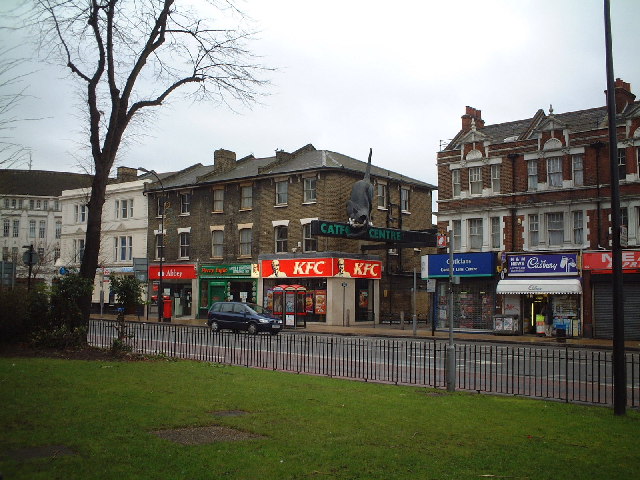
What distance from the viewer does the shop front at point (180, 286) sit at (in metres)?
51.4

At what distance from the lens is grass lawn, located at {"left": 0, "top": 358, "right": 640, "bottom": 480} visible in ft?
22.4

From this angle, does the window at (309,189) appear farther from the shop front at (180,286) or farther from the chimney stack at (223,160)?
the shop front at (180,286)

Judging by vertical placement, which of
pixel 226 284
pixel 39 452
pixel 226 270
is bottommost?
pixel 39 452

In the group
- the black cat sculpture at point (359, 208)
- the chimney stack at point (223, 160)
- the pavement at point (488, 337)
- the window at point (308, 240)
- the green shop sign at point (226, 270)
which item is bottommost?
the pavement at point (488, 337)

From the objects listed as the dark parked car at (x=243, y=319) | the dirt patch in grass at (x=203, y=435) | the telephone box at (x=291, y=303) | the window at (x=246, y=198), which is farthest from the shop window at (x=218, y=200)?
the dirt patch in grass at (x=203, y=435)

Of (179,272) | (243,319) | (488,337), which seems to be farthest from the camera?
(179,272)

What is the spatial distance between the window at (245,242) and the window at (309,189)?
590 cm

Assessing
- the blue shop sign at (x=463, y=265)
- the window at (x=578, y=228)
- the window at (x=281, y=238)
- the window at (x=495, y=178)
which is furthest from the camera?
the window at (x=281, y=238)

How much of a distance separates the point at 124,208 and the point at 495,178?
3415cm

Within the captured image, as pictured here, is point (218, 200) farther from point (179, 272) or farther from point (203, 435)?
point (203, 435)

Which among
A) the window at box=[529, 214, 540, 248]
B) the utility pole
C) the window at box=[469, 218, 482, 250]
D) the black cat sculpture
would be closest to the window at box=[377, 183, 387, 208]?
the black cat sculpture

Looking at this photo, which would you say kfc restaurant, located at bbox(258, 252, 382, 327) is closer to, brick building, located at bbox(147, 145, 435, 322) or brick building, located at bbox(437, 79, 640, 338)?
A: brick building, located at bbox(147, 145, 435, 322)

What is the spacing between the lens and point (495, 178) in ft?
125

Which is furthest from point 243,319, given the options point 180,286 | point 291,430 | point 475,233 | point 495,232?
point 291,430
